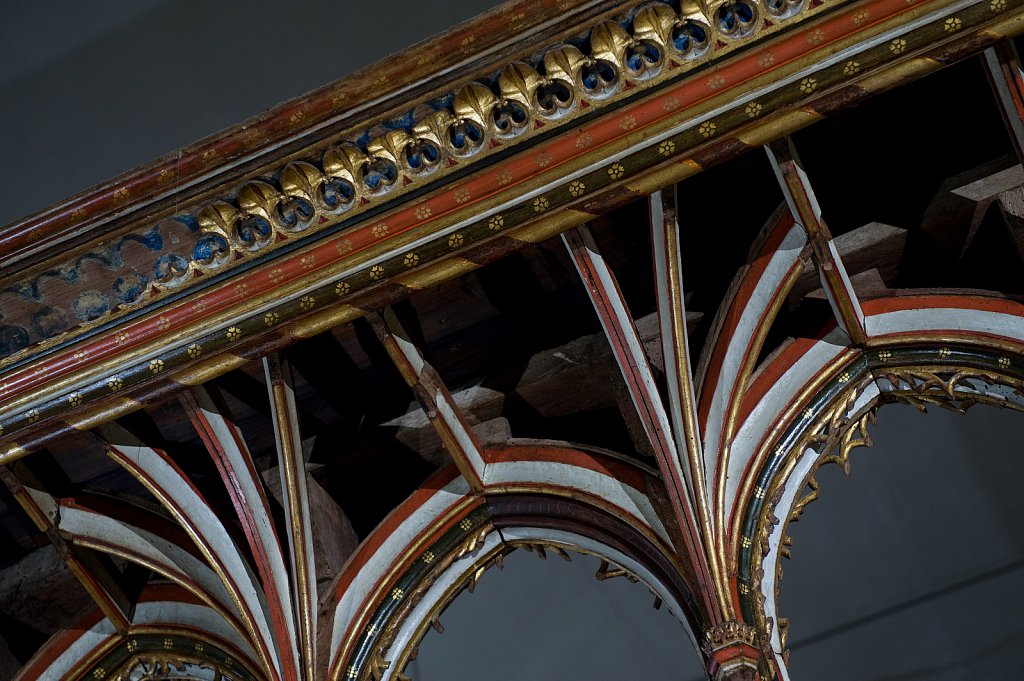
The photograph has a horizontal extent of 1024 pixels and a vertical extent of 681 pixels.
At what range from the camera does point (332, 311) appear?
299 cm

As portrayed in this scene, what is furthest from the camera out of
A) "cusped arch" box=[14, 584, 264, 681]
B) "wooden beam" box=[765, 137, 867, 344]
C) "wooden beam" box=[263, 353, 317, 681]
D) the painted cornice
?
"cusped arch" box=[14, 584, 264, 681]

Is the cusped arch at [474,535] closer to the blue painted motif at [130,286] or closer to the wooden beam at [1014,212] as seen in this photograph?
the blue painted motif at [130,286]

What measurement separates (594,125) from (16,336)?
56.8 inches

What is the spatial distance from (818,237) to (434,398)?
37.3 inches

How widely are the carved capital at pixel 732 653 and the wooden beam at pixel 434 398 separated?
2.42 feet

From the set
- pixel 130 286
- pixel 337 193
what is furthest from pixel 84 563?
pixel 337 193

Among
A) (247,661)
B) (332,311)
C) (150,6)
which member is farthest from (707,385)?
(150,6)

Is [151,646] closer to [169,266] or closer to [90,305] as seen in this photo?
[90,305]

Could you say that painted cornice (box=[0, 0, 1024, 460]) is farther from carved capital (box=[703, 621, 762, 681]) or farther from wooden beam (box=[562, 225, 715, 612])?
carved capital (box=[703, 621, 762, 681])

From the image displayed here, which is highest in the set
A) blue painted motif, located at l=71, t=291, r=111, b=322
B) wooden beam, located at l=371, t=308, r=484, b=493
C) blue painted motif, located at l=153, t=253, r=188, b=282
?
blue painted motif, located at l=153, t=253, r=188, b=282

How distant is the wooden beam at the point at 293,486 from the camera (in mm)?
3104

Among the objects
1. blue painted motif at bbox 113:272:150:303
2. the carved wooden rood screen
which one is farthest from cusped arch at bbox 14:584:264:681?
blue painted motif at bbox 113:272:150:303

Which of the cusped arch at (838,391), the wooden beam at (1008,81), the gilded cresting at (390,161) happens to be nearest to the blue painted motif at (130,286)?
the gilded cresting at (390,161)

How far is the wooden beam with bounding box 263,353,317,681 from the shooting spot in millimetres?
3104
